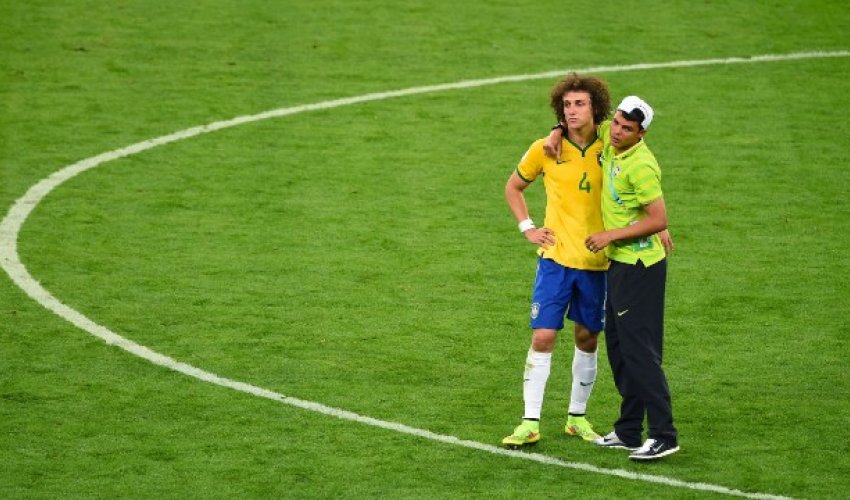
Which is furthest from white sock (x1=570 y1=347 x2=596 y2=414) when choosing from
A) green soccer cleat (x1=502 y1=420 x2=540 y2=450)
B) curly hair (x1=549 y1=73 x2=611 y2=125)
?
curly hair (x1=549 y1=73 x2=611 y2=125)

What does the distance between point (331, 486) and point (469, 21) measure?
12.2 meters

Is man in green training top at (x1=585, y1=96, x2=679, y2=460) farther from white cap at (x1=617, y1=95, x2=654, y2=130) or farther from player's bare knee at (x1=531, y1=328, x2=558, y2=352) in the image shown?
player's bare knee at (x1=531, y1=328, x2=558, y2=352)

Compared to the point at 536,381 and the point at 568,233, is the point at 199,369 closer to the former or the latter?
the point at 536,381

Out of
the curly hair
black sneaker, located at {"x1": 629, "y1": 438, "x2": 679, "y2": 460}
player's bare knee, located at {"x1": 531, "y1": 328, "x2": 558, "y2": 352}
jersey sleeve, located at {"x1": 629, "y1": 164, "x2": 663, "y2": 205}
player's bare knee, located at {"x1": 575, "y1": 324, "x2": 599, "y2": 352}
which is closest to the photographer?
jersey sleeve, located at {"x1": 629, "y1": 164, "x2": 663, "y2": 205}

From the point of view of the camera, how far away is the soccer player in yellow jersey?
931cm

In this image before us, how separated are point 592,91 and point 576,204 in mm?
641

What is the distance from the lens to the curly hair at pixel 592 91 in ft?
30.5

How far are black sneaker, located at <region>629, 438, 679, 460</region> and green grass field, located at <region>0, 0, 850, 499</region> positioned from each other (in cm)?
7

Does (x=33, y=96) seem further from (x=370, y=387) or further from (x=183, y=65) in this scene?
(x=370, y=387)

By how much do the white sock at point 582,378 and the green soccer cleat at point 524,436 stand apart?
13.3 inches

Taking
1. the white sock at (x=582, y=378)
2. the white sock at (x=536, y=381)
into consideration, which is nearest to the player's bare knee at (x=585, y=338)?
the white sock at (x=582, y=378)

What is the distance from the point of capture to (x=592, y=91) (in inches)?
366

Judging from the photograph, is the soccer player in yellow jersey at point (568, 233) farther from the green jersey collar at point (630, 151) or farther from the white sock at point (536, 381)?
the green jersey collar at point (630, 151)

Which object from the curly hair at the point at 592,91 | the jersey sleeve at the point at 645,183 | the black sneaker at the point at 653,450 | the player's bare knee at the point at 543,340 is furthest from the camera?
the player's bare knee at the point at 543,340
